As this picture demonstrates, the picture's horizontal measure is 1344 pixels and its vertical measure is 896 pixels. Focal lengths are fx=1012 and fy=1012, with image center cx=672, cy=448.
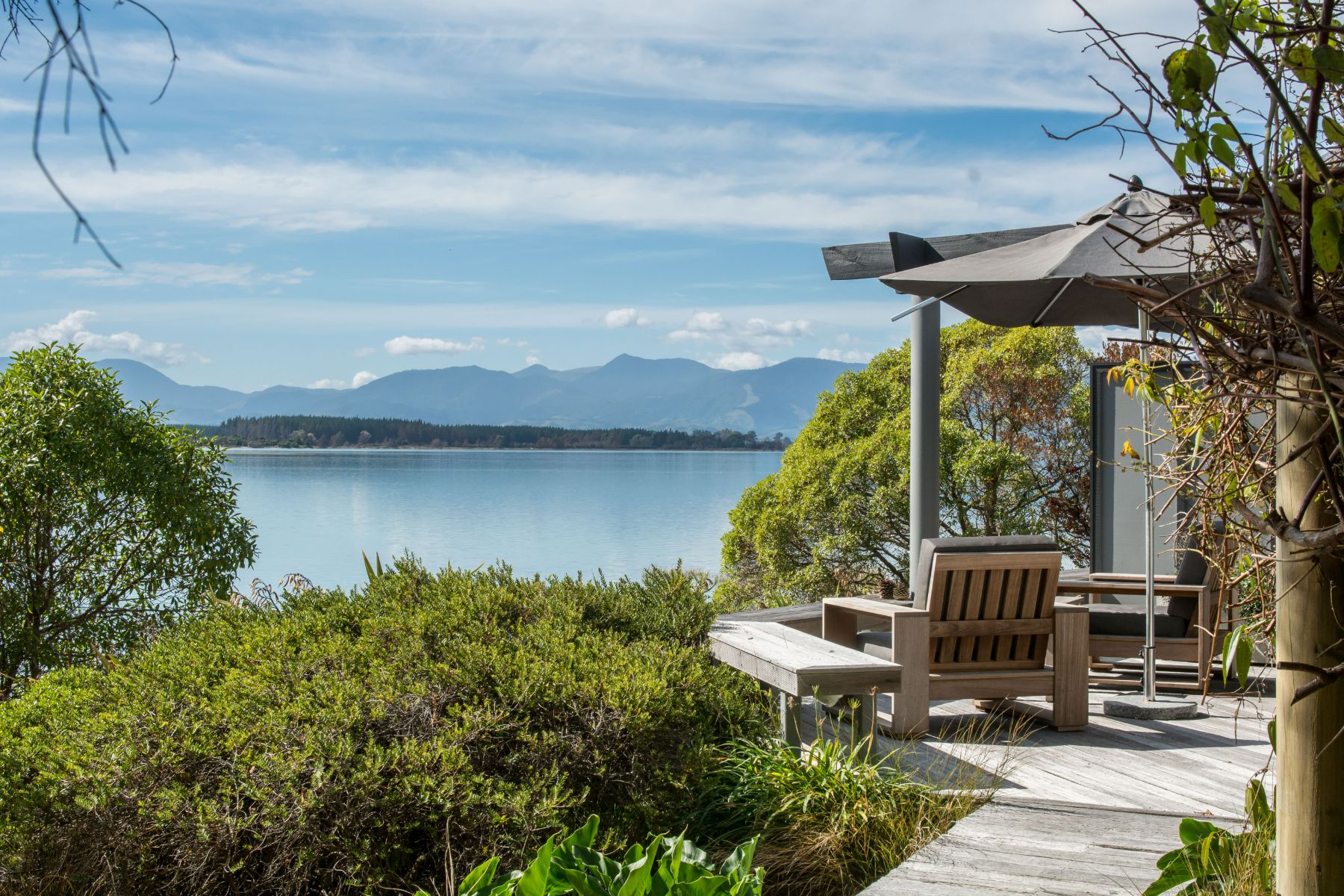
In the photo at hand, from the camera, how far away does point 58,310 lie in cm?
238

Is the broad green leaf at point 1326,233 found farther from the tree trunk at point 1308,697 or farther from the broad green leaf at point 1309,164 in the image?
the tree trunk at point 1308,697

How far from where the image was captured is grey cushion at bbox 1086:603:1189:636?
18.9 feet

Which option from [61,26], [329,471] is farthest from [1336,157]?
[329,471]

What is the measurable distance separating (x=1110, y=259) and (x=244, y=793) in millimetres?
4190

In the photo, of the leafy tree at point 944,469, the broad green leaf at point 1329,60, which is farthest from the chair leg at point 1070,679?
the leafy tree at point 944,469

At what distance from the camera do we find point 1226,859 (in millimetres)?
2373

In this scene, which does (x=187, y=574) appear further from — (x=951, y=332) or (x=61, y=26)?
(x=951, y=332)

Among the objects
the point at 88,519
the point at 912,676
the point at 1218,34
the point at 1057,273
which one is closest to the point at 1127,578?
the point at 912,676

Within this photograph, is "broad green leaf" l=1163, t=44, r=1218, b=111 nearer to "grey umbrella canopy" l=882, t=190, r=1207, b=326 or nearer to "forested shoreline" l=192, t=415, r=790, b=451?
"grey umbrella canopy" l=882, t=190, r=1207, b=326

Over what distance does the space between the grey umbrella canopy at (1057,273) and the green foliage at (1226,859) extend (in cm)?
208

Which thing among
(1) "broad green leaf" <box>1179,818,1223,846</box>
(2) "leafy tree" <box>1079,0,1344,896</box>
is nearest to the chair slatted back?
(1) "broad green leaf" <box>1179,818,1223,846</box>

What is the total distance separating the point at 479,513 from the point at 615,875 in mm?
34848

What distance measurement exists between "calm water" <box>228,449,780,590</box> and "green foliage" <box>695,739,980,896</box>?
214cm

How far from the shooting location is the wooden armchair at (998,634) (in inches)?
189
